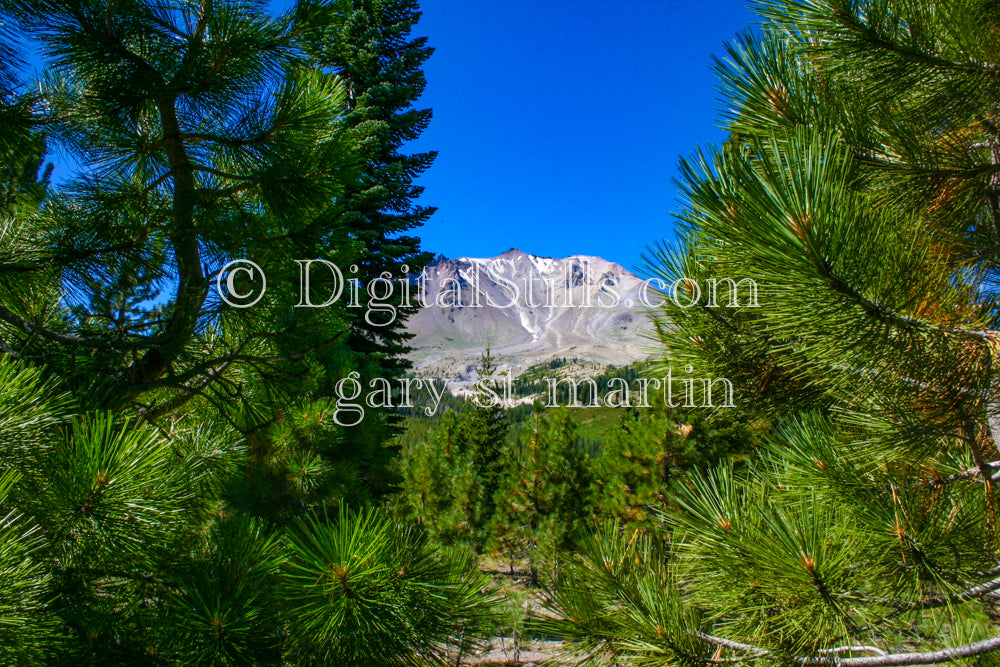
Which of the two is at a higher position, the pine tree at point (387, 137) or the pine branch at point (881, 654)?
the pine tree at point (387, 137)

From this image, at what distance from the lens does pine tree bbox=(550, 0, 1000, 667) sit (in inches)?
51.0

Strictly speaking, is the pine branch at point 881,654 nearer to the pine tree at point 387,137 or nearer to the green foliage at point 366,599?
the green foliage at point 366,599

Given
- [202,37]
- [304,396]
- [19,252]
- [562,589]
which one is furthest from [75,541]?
[202,37]

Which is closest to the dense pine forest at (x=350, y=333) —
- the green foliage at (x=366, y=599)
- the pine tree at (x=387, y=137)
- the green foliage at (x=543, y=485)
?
the green foliage at (x=366, y=599)

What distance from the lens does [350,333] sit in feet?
7.01

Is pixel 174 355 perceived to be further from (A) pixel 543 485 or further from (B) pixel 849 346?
(A) pixel 543 485

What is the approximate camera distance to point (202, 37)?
1965mm

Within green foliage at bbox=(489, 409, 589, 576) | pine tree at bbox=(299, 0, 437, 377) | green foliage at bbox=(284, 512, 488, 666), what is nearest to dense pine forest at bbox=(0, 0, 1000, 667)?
green foliage at bbox=(284, 512, 488, 666)

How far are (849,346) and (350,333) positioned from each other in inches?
70.9

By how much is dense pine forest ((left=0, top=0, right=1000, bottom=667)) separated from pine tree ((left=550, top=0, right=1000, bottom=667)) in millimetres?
13

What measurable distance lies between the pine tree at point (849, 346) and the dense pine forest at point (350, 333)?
1 cm

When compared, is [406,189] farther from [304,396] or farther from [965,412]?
[965,412]

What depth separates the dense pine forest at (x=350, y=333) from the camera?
1.23 m

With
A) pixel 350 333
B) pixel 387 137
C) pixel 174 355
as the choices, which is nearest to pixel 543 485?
pixel 387 137
